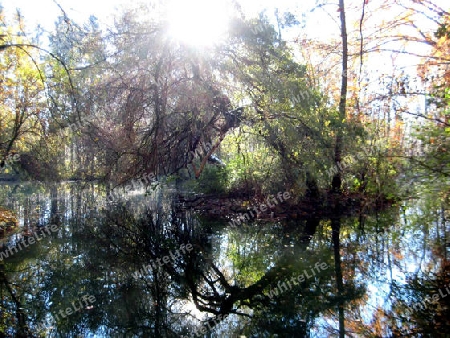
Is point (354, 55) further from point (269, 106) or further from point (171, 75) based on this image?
point (171, 75)

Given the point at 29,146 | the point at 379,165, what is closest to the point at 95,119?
the point at 29,146

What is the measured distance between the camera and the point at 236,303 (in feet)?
16.4

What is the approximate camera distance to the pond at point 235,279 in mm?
Result: 4344

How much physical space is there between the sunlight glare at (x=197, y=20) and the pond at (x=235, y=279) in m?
5.03

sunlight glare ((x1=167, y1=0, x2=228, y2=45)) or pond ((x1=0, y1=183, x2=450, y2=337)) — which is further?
sunlight glare ((x1=167, y1=0, x2=228, y2=45))

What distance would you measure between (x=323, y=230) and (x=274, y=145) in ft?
8.74

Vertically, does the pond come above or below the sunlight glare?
below

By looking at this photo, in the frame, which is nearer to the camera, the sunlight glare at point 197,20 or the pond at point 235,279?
the pond at point 235,279

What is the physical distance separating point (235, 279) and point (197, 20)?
5748 millimetres

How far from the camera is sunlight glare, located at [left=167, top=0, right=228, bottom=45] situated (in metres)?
7.90

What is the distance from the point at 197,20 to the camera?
799cm

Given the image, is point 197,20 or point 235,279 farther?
point 197,20

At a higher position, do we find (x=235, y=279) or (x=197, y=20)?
(x=197, y=20)

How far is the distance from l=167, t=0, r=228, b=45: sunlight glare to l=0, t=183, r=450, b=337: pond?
→ 503cm
